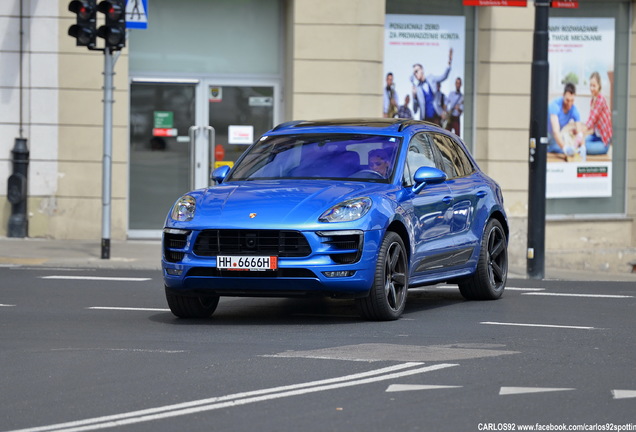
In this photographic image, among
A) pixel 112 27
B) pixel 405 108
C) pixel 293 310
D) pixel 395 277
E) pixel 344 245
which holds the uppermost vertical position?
pixel 112 27

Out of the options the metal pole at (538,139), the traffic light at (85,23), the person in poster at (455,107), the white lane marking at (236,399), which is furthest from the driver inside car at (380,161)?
the person in poster at (455,107)

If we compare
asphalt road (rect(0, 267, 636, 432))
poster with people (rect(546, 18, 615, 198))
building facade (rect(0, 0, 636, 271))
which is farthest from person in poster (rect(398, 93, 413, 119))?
asphalt road (rect(0, 267, 636, 432))

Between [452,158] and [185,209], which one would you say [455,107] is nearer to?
[452,158]

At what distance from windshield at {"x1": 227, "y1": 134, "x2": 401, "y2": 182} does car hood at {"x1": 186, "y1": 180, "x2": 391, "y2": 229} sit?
301 millimetres

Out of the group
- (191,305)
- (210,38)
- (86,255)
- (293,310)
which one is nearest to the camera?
(191,305)

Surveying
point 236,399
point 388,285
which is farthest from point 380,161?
point 236,399

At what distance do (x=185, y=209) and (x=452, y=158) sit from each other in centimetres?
302

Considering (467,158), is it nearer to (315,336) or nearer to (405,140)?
(405,140)

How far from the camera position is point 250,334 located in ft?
31.1

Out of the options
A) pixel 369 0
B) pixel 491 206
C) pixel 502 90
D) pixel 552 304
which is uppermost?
pixel 369 0

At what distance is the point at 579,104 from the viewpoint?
73.0ft

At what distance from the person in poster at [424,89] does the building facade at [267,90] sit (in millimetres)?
101

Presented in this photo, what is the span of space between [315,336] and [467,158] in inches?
151

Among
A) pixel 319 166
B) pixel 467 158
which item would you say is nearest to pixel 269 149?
pixel 319 166
